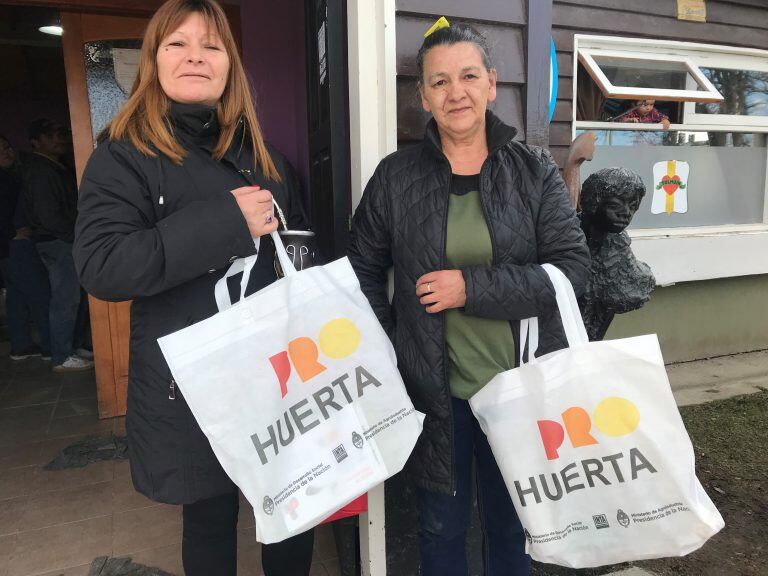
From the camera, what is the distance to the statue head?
1699 millimetres

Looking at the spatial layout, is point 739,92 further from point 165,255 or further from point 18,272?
point 18,272

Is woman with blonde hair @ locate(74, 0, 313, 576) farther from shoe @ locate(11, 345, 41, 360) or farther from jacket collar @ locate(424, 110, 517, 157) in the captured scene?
shoe @ locate(11, 345, 41, 360)

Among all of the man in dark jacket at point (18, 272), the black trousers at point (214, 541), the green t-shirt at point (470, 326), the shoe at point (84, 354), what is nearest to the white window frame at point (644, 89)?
the green t-shirt at point (470, 326)

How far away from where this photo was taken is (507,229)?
1.45m

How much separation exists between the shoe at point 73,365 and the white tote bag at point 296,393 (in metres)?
3.85

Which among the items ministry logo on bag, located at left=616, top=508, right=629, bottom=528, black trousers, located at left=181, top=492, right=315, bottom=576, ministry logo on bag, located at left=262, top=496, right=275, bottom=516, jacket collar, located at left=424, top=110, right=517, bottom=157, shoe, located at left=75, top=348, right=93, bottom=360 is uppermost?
jacket collar, located at left=424, top=110, right=517, bottom=157

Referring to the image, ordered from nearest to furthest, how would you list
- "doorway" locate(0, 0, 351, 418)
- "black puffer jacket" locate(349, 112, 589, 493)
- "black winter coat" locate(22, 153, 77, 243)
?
"black puffer jacket" locate(349, 112, 589, 493) → "doorway" locate(0, 0, 351, 418) → "black winter coat" locate(22, 153, 77, 243)

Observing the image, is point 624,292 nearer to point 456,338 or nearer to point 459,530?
point 456,338

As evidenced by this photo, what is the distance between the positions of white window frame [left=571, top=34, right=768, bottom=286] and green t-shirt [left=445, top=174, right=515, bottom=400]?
2800 mm

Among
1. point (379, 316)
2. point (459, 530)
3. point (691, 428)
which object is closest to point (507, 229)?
point (379, 316)

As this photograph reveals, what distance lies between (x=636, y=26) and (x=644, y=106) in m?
0.59

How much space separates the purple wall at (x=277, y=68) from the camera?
2.86 meters

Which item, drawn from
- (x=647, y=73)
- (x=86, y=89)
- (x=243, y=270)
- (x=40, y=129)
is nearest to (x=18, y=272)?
(x=40, y=129)

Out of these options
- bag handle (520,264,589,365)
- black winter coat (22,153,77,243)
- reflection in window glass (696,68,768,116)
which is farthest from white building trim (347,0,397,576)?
reflection in window glass (696,68,768,116)
